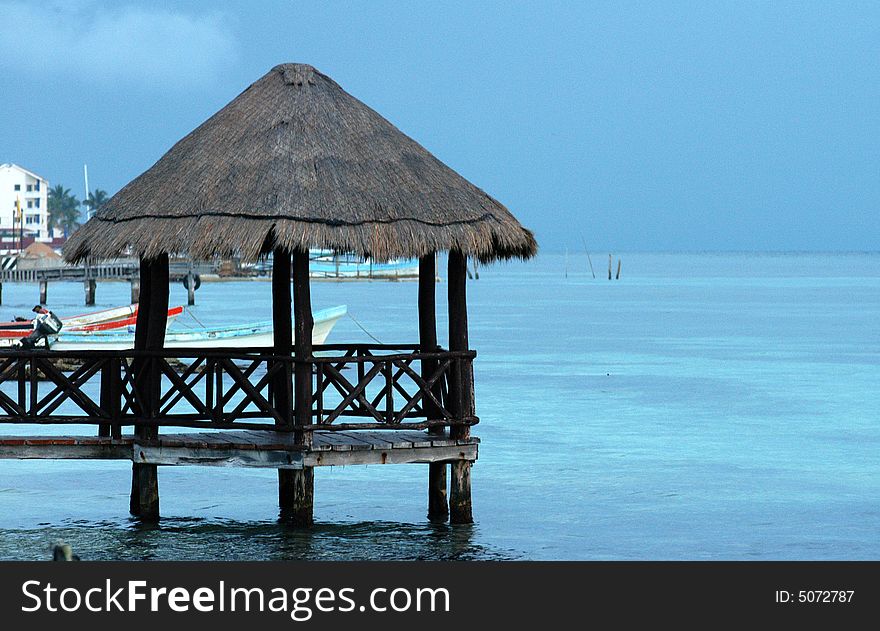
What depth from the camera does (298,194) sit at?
573 inches

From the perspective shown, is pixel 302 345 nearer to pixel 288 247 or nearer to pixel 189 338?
pixel 288 247

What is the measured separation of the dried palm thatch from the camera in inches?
567

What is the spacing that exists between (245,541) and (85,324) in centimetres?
2515

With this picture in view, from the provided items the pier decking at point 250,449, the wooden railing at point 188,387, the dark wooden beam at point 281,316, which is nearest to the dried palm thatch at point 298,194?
the wooden railing at point 188,387

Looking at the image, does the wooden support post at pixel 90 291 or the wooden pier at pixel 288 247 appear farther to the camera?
the wooden support post at pixel 90 291

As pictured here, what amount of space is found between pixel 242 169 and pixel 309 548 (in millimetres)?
3902

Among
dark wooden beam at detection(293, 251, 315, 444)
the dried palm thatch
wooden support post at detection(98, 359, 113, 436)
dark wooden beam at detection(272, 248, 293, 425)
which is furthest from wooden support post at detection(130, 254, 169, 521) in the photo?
dark wooden beam at detection(293, 251, 315, 444)

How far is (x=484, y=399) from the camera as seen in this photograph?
107 feet

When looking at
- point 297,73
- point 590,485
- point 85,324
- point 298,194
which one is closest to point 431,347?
point 298,194

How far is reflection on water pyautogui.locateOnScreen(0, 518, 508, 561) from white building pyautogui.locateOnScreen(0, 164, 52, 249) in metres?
144

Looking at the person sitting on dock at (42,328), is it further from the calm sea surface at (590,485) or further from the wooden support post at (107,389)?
the wooden support post at (107,389)

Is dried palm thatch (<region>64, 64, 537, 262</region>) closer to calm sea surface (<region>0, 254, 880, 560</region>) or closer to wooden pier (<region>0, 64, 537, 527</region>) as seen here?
wooden pier (<region>0, 64, 537, 527</region>)

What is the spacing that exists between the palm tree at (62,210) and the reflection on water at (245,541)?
574ft

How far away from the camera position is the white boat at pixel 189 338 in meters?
34.3
